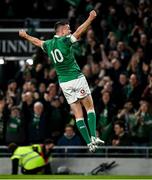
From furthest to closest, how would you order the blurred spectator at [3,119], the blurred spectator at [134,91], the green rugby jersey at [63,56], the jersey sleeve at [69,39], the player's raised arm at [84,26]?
1. the blurred spectator at [3,119]
2. the blurred spectator at [134,91]
3. the green rugby jersey at [63,56]
4. the jersey sleeve at [69,39]
5. the player's raised arm at [84,26]

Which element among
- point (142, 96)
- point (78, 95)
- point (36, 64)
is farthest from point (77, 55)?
point (78, 95)

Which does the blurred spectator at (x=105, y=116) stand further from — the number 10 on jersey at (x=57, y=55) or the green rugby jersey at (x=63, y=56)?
the number 10 on jersey at (x=57, y=55)

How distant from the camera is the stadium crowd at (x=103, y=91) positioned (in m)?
23.9

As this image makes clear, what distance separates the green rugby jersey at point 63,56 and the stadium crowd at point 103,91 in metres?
4.06

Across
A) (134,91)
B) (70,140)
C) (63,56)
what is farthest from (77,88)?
(134,91)

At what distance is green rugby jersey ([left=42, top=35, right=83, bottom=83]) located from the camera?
1966cm

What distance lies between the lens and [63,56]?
64.7ft

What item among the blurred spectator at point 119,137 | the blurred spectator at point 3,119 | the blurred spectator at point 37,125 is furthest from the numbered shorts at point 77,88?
the blurred spectator at point 3,119

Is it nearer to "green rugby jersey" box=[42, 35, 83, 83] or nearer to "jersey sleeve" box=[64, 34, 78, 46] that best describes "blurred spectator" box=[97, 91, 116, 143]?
"green rugby jersey" box=[42, 35, 83, 83]

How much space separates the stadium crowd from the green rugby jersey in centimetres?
406

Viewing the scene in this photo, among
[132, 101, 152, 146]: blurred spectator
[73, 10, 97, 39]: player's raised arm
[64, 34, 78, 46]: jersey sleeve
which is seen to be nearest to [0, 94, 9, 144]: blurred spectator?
[132, 101, 152, 146]: blurred spectator

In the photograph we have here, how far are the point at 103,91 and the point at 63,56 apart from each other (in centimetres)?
484

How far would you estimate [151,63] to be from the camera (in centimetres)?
2533

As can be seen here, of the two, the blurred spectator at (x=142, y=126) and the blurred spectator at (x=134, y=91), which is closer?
the blurred spectator at (x=142, y=126)
